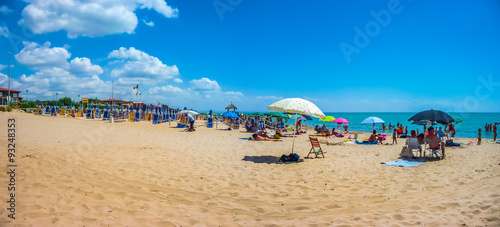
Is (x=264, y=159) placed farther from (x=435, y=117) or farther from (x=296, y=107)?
(x=435, y=117)

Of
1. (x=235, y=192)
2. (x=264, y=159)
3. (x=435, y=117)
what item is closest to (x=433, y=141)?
(x=435, y=117)

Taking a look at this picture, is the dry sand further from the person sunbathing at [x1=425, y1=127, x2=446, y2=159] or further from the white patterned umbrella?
the white patterned umbrella

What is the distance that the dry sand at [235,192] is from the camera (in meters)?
3.45

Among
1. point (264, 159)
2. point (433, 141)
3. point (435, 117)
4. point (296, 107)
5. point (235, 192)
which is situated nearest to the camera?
point (235, 192)

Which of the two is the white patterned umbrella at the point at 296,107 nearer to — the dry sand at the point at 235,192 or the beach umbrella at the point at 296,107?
the beach umbrella at the point at 296,107

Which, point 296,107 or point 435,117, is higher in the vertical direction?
point 296,107

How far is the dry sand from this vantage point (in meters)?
3.45

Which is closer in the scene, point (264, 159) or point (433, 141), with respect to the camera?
point (264, 159)

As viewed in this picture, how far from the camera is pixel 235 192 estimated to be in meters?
4.68

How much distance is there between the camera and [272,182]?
539 cm

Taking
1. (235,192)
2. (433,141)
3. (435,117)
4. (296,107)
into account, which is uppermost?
(296,107)

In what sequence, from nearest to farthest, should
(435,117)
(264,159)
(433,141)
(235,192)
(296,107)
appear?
(235,192)
(296,107)
(264,159)
(433,141)
(435,117)

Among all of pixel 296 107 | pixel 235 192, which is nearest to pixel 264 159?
pixel 296 107

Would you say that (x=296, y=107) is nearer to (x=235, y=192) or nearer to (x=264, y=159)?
(x=264, y=159)
